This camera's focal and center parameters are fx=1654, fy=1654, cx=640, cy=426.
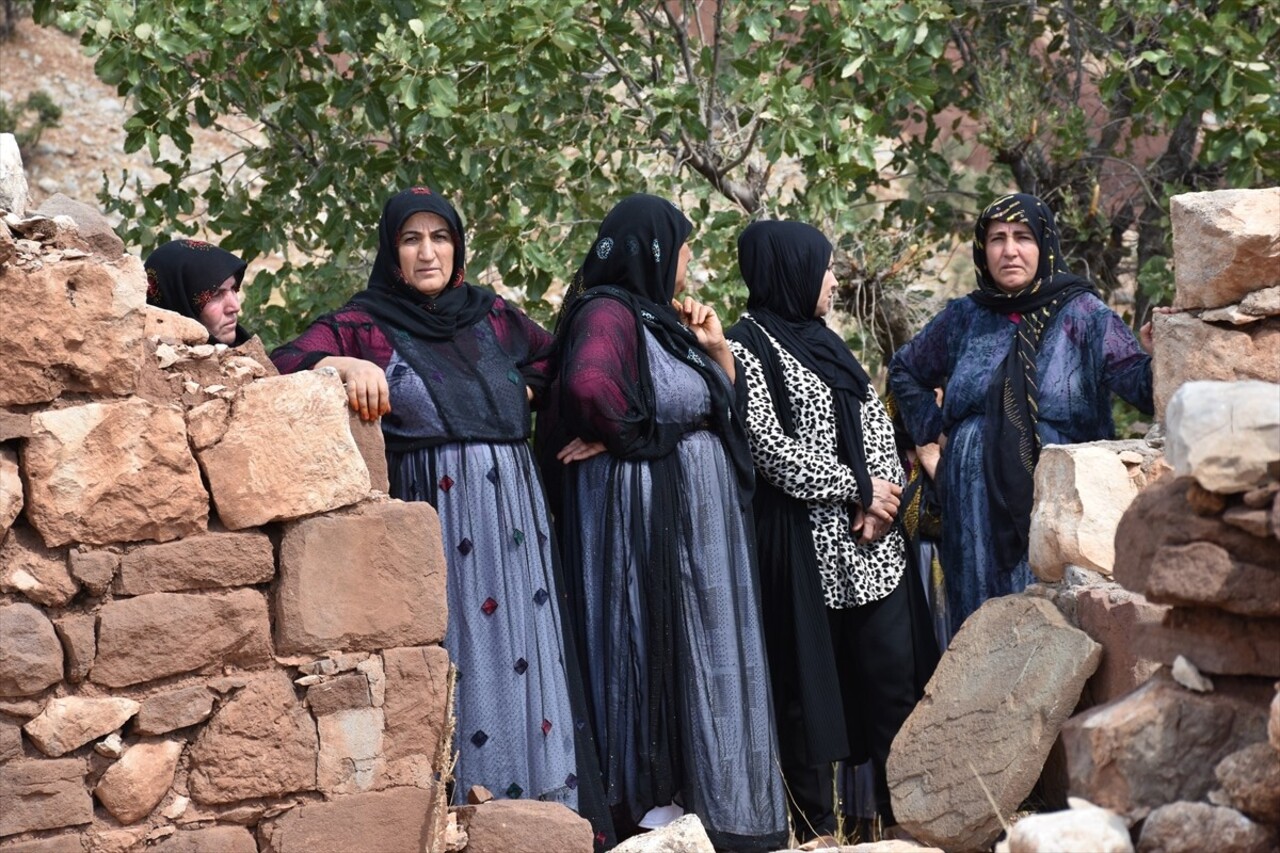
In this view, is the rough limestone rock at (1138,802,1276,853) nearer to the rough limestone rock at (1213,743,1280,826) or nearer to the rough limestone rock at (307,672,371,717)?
the rough limestone rock at (1213,743,1280,826)

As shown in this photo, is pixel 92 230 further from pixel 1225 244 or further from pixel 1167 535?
pixel 1225 244

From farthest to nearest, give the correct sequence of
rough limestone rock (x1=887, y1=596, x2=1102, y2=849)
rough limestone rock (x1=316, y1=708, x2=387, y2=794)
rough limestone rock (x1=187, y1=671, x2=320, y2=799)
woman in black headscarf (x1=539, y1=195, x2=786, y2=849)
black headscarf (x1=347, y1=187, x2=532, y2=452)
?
1. woman in black headscarf (x1=539, y1=195, x2=786, y2=849)
2. black headscarf (x1=347, y1=187, x2=532, y2=452)
3. rough limestone rock (x1=887, y1=596, x2=1102, y2=849)
4. rough limestone rock (x1=316, y1=708, x2=387, y2=794)
5. rough limestone rock (x1=187, y1=671, x2=320, y2=799)

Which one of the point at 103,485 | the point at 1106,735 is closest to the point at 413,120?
the point at 103,485

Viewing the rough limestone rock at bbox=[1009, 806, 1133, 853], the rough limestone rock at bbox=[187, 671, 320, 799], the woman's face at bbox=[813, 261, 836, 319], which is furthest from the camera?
the woman's face at bbox=[813, 261, 836, 319]

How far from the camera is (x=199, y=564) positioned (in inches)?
143

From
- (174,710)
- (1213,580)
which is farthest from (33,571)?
(1213,580)

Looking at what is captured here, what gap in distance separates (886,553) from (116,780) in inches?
90.8

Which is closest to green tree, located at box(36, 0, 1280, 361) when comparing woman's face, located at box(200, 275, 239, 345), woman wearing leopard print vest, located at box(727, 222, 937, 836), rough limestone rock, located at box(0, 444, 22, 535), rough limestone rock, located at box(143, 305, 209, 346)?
woman wearing leopard print vest, located at box(727, 222, 937, 836)

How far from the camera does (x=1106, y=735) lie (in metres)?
2.96

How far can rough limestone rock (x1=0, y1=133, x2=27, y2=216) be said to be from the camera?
3514mm

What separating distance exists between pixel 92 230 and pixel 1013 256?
102 inches

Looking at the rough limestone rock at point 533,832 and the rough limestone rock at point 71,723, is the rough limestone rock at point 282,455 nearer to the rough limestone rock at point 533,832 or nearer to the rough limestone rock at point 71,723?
the rough limestone rock at point 71,723

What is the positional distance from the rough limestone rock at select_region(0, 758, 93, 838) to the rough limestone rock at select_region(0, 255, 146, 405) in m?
0.77

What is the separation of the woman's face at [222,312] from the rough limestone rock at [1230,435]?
8.15 feet
